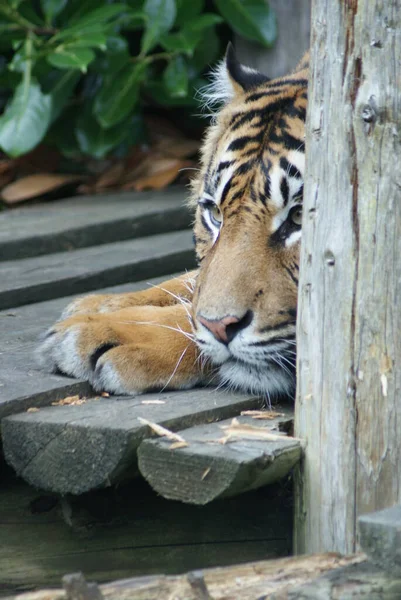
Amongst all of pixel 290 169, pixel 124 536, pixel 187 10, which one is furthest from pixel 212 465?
pixel 187 10

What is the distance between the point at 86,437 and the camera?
2438 millimetres

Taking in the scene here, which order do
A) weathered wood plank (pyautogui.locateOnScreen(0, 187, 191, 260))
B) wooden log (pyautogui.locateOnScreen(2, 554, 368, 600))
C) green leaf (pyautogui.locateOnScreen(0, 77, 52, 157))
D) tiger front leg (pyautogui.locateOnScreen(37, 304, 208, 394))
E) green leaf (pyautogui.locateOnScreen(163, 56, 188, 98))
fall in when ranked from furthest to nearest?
green leaf (pyautogui.locateOnScreen(163, 56, 188, 98)), green leaf (pyautogui.locateOnScreen(0, 77, 52, 157)), weathered wood plank (pyautogui.locateOnScreen(0, 187, 191, 260)), tiger front leg (pyautogui.locateOnScreen(37, 304, 208, 394)), wooden log (pyautogui.locateOnScreen(2, 554, 368, 600))

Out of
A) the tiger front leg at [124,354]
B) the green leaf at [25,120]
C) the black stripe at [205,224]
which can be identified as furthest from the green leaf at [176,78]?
the tiger front leg at [124,354]

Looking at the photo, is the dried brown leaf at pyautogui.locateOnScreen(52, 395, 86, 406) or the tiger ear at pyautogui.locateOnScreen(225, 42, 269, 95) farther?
the tiger ear at pyautogui.locateOnScreen(225, 42, 269, 95)

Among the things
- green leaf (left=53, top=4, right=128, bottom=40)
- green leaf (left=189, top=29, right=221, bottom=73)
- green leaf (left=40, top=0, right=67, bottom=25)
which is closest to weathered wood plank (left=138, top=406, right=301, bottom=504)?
green leaf (left=53, top=4, right=128, bottom=40)

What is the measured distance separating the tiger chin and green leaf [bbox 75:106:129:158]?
258 cm

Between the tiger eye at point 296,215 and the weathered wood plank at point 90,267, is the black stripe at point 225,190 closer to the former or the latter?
the tiger eye at point 296,215

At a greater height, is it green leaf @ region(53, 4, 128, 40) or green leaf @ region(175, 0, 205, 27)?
green leaf @ region(175, 0, 205, 27)

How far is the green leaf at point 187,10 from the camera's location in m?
5.62

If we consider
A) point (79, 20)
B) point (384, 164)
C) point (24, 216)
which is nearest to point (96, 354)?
point (384, 164)

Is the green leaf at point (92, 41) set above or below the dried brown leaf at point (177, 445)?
above

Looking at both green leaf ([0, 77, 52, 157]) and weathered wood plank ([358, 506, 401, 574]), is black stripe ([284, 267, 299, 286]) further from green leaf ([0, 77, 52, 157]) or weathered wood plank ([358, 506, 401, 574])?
green leaf ([0, 77, 52, 157])

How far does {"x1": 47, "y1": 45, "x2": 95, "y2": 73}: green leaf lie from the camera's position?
4961mm

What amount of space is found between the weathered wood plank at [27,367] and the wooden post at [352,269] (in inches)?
27.4
